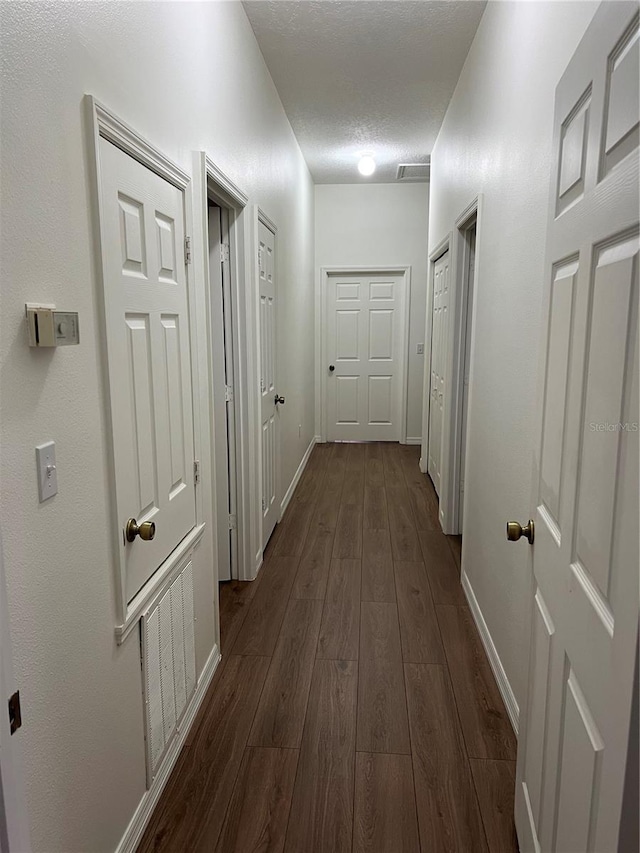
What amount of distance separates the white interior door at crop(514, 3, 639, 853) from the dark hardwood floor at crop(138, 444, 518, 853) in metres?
0.44

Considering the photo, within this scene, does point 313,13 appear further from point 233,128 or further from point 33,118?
point 33,118

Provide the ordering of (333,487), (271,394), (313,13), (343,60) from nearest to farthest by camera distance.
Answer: (313,13) → (343,60) → (271,394) → (333,487)

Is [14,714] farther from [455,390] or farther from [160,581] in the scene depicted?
[455,390]

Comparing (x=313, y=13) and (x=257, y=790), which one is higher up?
(x=313, y=13)

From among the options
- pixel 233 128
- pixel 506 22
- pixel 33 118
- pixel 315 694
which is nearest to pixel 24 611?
pixel 33 118

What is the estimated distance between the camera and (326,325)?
655cm

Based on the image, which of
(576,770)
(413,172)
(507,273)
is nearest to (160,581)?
(576,770)

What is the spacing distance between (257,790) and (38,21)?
209 centimetres

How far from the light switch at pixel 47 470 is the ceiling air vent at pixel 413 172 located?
520 centimetres

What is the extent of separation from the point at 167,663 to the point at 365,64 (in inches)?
134

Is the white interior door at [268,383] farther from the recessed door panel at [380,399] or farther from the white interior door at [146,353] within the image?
the recessed door panel at [380,399]

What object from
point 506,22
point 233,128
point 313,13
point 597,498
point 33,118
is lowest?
point 597,498

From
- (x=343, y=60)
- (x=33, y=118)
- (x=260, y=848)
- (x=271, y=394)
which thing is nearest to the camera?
(x=33, y=118)

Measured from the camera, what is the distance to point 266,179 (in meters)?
3.49
